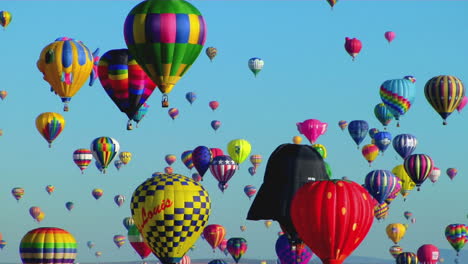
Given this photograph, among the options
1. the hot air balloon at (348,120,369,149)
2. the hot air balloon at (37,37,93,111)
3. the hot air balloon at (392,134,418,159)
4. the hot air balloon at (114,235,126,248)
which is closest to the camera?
the hot air balloon at (37,37,93,111)

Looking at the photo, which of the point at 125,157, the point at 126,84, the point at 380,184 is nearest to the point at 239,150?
the point at 125,157

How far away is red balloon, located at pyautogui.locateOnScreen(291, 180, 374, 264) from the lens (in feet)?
135

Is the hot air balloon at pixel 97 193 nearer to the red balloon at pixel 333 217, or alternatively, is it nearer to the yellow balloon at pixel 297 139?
the yellow balloon at pixel 297 139

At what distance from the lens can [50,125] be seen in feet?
237

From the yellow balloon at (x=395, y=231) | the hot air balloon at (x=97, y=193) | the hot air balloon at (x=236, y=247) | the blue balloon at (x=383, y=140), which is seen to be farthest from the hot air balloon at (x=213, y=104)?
the hot air balloon at (x=236, y=247)

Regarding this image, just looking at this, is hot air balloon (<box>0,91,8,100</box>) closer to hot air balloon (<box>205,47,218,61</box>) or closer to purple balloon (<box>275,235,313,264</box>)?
hot air balloon (<box>205,47,218,61</box>)

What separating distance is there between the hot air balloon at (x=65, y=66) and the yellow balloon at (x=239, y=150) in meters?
25.1

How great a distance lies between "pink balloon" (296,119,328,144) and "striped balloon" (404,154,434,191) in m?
7.92

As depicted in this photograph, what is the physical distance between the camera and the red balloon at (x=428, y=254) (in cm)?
7969

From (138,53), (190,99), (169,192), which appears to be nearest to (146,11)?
(138,53)

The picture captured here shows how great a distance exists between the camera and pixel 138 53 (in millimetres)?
49781

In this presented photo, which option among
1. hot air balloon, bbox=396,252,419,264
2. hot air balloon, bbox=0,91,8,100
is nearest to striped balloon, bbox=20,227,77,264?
hot air balloon, bbox=396,252,419,264

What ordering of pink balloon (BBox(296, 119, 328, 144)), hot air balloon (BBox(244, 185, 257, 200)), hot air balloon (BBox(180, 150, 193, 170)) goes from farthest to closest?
hot air balloon (BBox(244, 185, 257, 200)) < hot air balloon (BBox(180, 150, 193, 170)) < pink balloon (BBox(296, 119, 328, 144))

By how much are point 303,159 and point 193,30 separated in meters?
7.41
